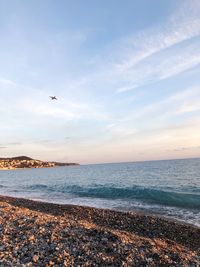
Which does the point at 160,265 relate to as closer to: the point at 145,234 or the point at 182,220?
the point at 145,234

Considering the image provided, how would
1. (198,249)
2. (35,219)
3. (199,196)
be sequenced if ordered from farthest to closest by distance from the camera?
(199,196) < (35,219) < (198,249)

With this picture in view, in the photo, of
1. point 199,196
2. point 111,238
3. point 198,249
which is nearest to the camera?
point 111,238

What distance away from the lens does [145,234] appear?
662 inches

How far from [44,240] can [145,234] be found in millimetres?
6718

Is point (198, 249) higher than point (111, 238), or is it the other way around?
point (111, 238)

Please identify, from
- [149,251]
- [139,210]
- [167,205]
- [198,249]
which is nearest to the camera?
[149,251]

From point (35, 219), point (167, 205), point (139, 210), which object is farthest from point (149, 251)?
point (167, 205)

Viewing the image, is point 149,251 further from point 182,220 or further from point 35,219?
point 182,220

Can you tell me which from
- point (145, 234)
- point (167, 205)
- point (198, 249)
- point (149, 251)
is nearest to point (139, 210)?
point (167, 205)

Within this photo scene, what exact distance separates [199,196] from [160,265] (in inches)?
978

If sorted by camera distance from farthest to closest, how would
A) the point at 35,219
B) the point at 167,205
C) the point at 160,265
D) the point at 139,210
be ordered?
1. the point at 167,205
2. the point at 139,210
3. the point at 35,219
4. the point at 160,265

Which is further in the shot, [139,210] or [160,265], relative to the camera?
[139,210]

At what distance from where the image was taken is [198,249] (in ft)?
→ 46.5

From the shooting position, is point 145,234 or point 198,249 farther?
point 145,234
